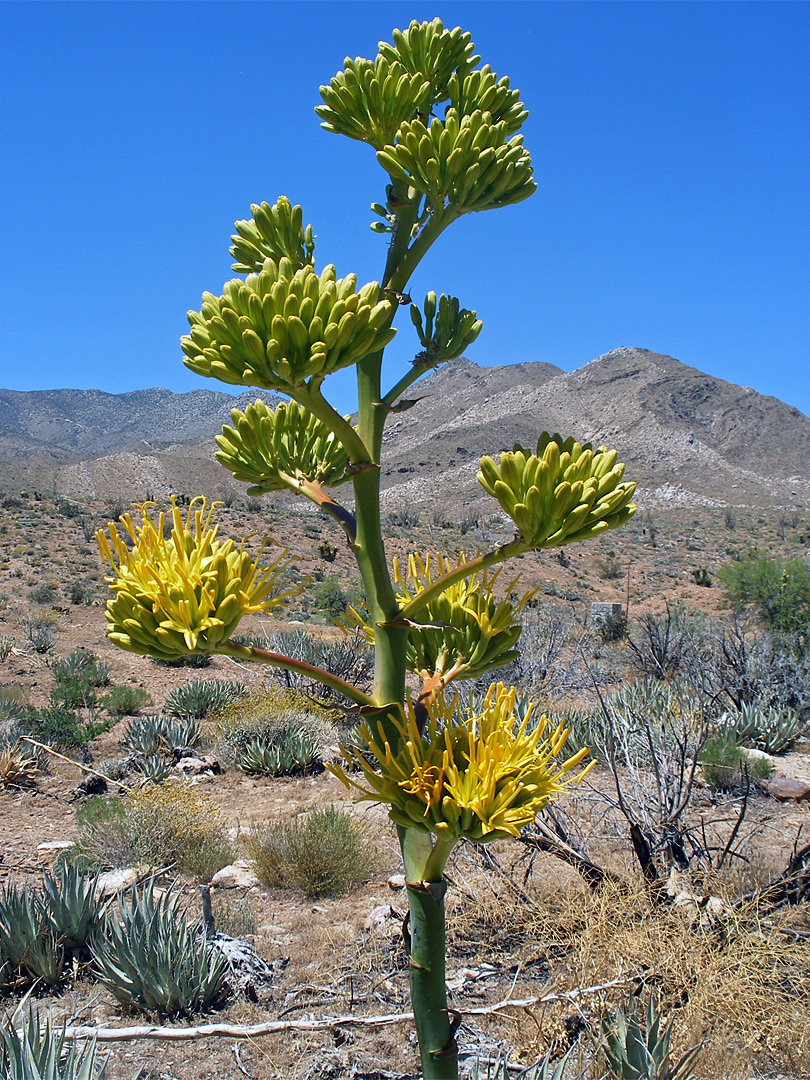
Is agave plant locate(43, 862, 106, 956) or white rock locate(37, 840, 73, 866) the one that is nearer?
agave plant locate(43, 862, 106, 956)

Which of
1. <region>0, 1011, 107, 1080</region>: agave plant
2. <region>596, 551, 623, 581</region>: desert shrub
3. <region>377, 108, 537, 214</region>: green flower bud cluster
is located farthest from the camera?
<region>596, 551, 623, 581</region>: desert shrub

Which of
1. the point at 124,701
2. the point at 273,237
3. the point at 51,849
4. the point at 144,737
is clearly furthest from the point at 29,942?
the point at 124,701

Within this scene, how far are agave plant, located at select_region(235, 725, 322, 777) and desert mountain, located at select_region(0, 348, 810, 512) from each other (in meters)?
48.8

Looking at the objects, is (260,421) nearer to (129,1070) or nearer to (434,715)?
(434,715)

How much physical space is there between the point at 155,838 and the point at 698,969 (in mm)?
4449

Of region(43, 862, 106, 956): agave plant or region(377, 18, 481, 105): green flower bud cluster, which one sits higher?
region(377, 18, 481, 105): green flower bud cluster

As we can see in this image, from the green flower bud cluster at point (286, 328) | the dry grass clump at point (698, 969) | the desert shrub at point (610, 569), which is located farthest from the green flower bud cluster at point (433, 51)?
the desert shrub at point (610, 569)

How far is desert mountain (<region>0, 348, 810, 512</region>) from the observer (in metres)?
65.6

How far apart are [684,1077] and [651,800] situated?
8.00 ft

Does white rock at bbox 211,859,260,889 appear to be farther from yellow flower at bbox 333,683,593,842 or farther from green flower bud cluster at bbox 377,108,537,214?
green flower bud cluster at bbox 377,108,537,214

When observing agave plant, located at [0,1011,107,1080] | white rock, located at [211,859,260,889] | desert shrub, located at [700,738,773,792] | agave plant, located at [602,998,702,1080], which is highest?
agave plant, located at [0,1011,107,1080]

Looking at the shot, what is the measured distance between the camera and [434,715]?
1902 millimetres

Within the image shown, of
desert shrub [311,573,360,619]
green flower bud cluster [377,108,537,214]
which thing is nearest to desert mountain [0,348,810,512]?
desert shrub [311,573,360,619]

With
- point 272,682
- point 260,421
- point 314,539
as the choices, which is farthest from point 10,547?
point 260,421
